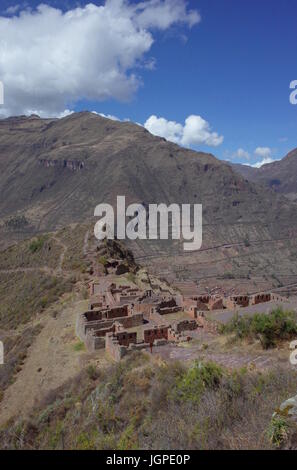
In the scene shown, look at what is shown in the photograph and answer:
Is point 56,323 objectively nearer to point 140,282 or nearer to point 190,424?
point 140,282

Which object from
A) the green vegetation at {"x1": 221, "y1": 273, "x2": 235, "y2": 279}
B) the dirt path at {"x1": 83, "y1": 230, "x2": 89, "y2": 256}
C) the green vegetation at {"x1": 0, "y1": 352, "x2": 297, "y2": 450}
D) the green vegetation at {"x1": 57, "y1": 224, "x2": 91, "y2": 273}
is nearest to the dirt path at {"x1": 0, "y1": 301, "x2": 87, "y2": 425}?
the green vegetation at {"x1": 0, "y1": 352, "x2": 297, "y2": 450}

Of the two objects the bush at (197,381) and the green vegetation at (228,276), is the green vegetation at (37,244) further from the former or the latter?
the green vegetation at (228,276)

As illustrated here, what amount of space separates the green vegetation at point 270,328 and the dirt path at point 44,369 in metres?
7.86

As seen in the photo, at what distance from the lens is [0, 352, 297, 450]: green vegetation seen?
8.62 meters

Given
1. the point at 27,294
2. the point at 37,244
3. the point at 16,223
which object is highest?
the point at 16,223

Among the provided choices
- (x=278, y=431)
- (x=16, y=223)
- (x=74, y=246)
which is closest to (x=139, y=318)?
(x=278, y=431)

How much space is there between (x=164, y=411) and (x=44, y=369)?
38.4 ft

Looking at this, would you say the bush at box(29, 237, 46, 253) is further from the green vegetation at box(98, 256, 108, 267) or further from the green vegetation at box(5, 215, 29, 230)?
the green vegetation at box(5, 215, 29, 230)

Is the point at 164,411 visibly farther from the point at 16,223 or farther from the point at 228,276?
the point at 16,223

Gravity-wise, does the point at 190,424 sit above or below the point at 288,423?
below

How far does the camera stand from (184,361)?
15.7 m

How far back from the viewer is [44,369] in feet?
69.3
